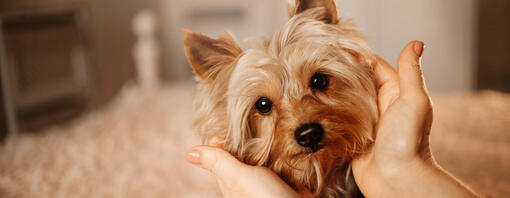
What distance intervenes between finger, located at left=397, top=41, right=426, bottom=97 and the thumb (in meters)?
0.47

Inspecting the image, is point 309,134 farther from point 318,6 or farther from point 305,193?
point 318,6

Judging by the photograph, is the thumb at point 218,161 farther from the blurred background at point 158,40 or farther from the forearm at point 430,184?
the blurred background at point 158,40

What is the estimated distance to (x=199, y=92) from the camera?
4.47ft

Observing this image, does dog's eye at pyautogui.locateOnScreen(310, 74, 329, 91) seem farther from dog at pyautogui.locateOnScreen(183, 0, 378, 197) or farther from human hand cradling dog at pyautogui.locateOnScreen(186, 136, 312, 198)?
human hand cradling dog at pyautogui.locateOnScreen(186, 136, 312, 198)

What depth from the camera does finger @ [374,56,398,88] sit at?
1.21 metres

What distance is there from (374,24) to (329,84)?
4119 mm

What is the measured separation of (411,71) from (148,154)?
202cm

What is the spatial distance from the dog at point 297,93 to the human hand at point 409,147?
10cm

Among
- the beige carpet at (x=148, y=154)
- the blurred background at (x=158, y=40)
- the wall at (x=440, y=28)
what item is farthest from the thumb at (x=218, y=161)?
the wall at (x=440, y=28)

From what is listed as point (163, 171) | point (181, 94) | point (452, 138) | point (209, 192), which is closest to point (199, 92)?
point (209, 192)

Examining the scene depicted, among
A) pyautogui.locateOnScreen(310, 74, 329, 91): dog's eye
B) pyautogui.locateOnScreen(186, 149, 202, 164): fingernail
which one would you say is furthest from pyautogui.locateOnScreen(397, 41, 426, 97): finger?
pyautogui.locateOnScreen(186, 149, 202, 164): fingernail

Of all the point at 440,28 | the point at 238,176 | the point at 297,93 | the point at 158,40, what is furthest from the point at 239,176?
the point at 158,40

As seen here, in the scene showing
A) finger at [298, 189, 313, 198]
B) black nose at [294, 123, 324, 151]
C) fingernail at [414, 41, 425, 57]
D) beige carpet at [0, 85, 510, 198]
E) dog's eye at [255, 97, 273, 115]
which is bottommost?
beige carpet at [0, 85, 510, 198]

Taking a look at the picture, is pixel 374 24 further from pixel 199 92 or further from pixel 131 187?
pixel 199 92
